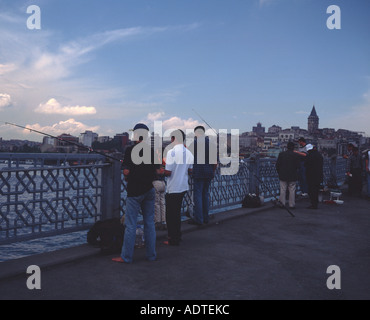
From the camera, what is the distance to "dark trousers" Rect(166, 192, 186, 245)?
6.22 metres

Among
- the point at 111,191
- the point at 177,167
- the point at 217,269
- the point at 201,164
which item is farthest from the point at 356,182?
the point at 217,269

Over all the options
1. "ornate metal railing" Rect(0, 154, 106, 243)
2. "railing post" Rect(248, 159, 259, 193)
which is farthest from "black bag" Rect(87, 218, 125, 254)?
"railing post" Rect(248, 159, 259, 193)

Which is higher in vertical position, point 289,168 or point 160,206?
point 289,168

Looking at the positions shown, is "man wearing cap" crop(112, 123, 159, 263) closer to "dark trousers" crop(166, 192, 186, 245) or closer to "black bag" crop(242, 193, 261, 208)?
"dark trousers" crop(166, 192, 186, 245)

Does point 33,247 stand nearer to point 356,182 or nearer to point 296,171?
point 296,171

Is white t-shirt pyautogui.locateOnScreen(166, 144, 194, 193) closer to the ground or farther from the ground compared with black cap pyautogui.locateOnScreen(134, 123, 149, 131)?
closer to the ground

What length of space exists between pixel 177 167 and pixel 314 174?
607 centimetres

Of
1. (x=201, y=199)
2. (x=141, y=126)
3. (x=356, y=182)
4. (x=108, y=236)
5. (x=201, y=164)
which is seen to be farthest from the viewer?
(x=356, y=182)

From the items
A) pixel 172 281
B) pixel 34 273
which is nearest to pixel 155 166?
pixel 172 281

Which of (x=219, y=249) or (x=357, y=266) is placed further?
(x=219, y=249)

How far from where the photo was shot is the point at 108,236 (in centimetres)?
560
